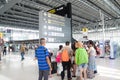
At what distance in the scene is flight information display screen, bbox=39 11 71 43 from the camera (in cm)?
566

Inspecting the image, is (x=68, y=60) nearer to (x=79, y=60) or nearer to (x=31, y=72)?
(x=79, y=60)

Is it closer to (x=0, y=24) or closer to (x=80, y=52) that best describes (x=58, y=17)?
(x=80, y=52)

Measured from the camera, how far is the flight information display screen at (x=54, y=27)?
5.66m

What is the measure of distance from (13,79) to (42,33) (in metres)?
2.37

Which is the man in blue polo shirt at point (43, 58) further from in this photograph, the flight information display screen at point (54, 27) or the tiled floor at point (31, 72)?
the tiled floor at point (31, 72)

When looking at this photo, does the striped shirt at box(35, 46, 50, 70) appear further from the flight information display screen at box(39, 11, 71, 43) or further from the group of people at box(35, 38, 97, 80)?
the flight information display screen at box(39, 11, 71, 43)

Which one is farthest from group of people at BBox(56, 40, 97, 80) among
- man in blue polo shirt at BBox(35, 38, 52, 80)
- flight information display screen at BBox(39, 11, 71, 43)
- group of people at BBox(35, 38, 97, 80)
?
man in blue polo shirt at BBox(35, 38, 52, 80)

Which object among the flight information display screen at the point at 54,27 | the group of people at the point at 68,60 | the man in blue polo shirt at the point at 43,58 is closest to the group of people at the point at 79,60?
the group of people at the point at 68,60

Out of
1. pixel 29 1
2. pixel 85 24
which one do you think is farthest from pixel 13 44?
pixel 29 1

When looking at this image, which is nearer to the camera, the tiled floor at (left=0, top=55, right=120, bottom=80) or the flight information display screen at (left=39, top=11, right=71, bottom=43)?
the flight information display screen at (left=39, top=11, right=71, bottom=43)

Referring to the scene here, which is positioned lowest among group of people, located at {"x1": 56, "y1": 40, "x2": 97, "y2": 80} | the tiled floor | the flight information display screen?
the tiled floor

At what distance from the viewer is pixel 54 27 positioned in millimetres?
6145

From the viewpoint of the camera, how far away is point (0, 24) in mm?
24312

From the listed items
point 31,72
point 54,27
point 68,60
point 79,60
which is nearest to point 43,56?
point 79,60
